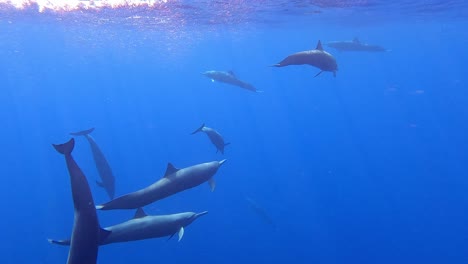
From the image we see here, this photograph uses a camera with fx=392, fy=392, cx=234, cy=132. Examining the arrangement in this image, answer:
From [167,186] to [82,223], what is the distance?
2583 millimetres

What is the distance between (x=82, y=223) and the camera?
3.87 meters

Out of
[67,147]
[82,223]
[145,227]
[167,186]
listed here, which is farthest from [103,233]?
[145,227]

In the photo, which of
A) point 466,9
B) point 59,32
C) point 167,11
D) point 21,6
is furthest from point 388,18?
point 59,32

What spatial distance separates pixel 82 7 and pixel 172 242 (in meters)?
15.6

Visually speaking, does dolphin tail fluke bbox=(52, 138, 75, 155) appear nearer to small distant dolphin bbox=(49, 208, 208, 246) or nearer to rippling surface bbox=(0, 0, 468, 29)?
small distant dolphin bbox=(49, 208, 208, 246)

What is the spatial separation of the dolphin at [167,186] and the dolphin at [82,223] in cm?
179

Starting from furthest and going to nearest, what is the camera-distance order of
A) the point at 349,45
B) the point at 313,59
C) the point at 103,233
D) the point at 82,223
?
the point at 349,45, the point at 313,59, the point at 103,233, the point at 82,223

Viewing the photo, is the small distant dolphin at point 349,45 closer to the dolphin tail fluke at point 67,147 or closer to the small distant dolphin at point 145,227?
the small distant dolphin at point 145,227

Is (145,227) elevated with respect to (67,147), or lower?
lower

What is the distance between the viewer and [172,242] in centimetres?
2219

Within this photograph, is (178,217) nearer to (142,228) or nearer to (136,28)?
(142,228)

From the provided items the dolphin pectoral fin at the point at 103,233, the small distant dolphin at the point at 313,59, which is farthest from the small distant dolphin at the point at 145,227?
the small distant dolphin at the point at 313,59

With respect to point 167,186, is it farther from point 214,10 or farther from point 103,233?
point 214,10

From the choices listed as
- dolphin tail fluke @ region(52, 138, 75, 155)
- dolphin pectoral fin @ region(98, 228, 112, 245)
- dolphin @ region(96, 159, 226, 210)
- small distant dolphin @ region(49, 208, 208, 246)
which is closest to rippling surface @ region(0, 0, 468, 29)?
dolphin @ region(96, 159, 226, 210)
